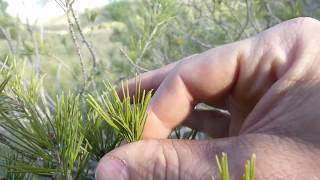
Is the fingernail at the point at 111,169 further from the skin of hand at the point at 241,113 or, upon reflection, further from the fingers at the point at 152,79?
the fingers at the point at 152,79

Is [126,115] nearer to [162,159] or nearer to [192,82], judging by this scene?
[162,159]

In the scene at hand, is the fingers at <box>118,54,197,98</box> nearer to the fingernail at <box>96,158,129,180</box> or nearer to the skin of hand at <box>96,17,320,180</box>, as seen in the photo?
the skin of hand at <box>96,17,320,180</box>

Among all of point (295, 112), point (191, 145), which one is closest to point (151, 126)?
point (191, 145)

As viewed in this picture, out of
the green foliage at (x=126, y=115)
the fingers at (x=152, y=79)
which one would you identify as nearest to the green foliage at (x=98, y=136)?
the green foliage at (x=126, y=115)

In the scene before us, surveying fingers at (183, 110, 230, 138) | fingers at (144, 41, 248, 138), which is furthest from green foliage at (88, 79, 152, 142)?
fingers at (183, 110, 230, 138)

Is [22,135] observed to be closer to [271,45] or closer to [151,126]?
[151,126]

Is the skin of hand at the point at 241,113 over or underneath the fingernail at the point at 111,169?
over

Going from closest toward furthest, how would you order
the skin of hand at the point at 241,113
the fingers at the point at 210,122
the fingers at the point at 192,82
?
the skin of hand at the point at 241,113 < the fingers at the point at 192,82 < the fingers at the point at 210,122
